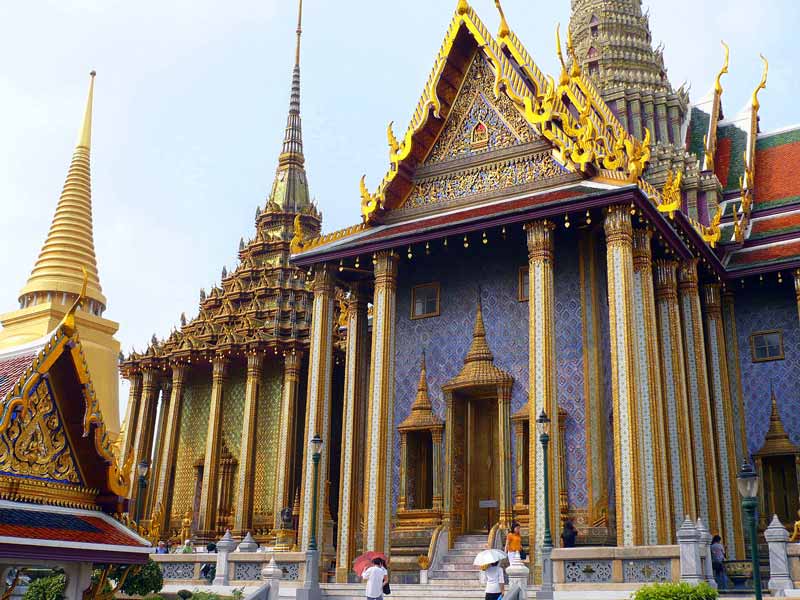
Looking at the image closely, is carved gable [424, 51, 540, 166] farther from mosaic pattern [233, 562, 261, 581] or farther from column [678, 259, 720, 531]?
mosaic pattern [233, 562, 261, 581]

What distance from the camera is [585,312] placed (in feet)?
51.9

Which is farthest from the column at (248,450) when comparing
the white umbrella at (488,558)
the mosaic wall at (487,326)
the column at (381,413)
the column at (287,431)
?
the white umbrella at (488,558)

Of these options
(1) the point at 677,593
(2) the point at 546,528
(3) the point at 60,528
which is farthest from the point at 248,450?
(3) the point at 60,528

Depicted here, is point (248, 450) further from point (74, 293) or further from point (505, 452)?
point (505, 452)

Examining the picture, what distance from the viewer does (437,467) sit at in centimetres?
1658

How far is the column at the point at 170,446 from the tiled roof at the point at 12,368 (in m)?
19.3

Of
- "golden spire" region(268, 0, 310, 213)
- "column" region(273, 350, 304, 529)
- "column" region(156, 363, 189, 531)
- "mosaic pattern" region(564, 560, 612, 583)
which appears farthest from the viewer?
"golden spire" region(268, 0, 310, 213)

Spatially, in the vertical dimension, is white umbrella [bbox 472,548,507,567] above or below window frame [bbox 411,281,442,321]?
below

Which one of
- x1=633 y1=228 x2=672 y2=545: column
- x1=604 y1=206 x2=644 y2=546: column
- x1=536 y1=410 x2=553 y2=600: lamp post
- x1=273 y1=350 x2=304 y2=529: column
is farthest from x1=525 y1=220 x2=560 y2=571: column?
x1=273 y1=350 x2=304 y2=529: column

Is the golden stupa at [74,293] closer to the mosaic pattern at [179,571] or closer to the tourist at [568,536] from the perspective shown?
the mosaic pattern at [179,571]

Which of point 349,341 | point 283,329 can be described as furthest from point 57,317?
point 349,341

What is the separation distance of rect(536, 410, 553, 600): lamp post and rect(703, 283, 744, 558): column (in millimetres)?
4981

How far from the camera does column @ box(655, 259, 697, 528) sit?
15172 mm

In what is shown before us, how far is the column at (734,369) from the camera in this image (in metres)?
17.6
